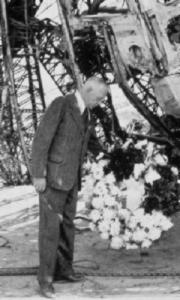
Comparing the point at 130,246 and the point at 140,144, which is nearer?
the point at 130,246

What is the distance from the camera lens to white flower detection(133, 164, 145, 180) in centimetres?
544

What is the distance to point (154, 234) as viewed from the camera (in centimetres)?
533

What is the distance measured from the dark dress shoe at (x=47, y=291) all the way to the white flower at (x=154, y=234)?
3.54 ft

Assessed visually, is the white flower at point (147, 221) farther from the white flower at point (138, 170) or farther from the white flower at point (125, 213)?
the white flower at point (138, 170)

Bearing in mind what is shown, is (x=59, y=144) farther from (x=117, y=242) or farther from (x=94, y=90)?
(x=117, y=242)

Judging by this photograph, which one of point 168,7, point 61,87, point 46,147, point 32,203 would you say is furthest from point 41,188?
point 61,87

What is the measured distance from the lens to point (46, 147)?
4.55 metres

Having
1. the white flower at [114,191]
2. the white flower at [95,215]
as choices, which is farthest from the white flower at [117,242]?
the white flower at [114,191]

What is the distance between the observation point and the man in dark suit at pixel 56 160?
458 centimetres

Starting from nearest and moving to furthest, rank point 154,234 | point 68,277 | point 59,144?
point 59,144
point 68,277
point 154,234

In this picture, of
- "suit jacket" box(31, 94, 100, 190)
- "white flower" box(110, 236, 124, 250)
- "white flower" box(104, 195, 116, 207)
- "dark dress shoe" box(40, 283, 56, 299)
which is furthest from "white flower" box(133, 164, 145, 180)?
"dark dress shoe" box(40, 283, 56, 299)

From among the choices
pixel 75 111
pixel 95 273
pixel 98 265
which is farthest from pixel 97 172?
pixel 75 111

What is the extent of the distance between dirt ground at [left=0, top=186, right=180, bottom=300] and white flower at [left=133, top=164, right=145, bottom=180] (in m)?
0.80

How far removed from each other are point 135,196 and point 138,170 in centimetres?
24
